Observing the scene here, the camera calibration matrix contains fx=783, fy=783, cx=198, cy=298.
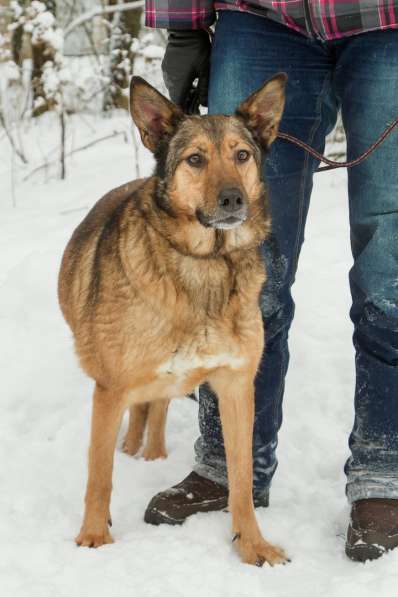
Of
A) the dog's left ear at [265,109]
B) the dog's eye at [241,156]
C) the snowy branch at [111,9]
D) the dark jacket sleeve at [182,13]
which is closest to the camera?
the dog's left ear at [265,109]

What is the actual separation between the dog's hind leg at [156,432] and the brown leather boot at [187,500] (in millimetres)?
366

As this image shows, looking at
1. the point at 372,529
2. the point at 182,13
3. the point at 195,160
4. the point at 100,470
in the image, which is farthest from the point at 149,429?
the point at 182,13

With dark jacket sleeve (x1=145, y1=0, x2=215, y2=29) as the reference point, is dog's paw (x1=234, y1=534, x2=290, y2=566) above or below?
below

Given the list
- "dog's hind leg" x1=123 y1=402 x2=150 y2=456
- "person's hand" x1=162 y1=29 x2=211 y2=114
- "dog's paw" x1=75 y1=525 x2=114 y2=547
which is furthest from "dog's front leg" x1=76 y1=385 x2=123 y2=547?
"person's hand" x1=162 y1=29 x2=211 y2=114

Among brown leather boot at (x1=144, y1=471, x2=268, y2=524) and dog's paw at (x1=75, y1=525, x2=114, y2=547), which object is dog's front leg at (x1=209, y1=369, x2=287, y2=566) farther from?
dog's paw at (x1=75, y1=525, x2=114, y2=547)

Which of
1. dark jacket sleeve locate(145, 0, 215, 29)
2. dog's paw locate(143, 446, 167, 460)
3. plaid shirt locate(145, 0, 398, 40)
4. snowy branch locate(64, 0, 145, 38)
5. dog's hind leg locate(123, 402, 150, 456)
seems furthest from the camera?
snowy branch locate(64, 0, 145, 38)

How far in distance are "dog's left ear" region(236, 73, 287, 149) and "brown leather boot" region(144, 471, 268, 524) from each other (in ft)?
4.13

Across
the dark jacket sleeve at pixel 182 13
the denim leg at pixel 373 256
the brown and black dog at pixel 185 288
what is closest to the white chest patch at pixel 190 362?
the brown and black dog at pixel 185 288

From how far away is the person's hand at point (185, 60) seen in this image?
8.89 ft

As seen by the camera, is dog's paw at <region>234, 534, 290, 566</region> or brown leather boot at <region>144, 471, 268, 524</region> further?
brown leather boot at <region>144, 471, 268, 524</region>

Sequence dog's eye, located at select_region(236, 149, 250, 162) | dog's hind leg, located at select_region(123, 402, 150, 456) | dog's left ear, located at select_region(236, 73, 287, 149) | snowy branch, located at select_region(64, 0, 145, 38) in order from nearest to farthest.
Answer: dog's left ear, located at select_region(236, 73, 287, 149)
dog's eye, located at select_region(236, 149, 250, 162)
dog's hind leg, located at select_region(123, 402, 150, 456)
snowy branch, located at select_region(64, 0, 145, 38)

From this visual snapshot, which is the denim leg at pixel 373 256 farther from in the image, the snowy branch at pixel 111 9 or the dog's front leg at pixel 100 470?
the snowy branch at pixel 111 9

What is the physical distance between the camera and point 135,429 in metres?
3.43

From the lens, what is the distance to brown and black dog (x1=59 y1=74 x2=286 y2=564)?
2473 millimetres
